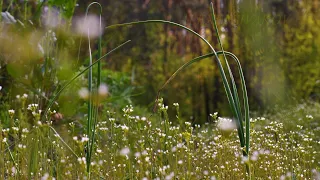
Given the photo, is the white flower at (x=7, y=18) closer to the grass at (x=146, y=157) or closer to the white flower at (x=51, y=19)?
the white flower at (x=51, y=19)

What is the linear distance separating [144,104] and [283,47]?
6.93 ft

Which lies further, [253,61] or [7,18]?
[253,61]

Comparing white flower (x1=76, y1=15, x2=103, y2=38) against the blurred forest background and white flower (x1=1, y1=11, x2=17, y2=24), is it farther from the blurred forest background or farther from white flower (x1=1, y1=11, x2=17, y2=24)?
the blurred forest background

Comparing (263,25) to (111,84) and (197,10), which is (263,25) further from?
(111,84)

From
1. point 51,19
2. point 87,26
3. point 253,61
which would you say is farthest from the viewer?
point 253,61

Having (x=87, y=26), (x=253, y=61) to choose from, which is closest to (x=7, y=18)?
(x=87, y=26)

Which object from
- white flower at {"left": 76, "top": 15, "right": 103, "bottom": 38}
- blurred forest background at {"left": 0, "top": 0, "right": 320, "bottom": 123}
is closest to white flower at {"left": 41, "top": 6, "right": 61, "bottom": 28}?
white flower at {"left": 76, "top": 15, "right": 103, "bottom": 38}

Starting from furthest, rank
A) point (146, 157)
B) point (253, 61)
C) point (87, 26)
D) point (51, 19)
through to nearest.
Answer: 1. point (253, 61)
2. point (51, 19)
3. point (87, 26)
4. point (146, 157)

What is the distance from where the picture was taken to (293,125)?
4184 millimetres

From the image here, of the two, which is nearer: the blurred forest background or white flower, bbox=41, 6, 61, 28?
white flower, bbox=41, 6, 61, 28

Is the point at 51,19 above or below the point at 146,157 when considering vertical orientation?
above

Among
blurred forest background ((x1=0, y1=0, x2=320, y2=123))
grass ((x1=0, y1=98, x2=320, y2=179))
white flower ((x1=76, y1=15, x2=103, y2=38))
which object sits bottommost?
grass ((x1=0, y1=98, x2=320, y2=179))

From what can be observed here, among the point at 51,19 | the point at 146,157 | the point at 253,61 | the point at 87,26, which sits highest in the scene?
the point at 253,61

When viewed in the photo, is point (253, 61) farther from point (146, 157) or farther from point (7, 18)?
point (146, 157)
